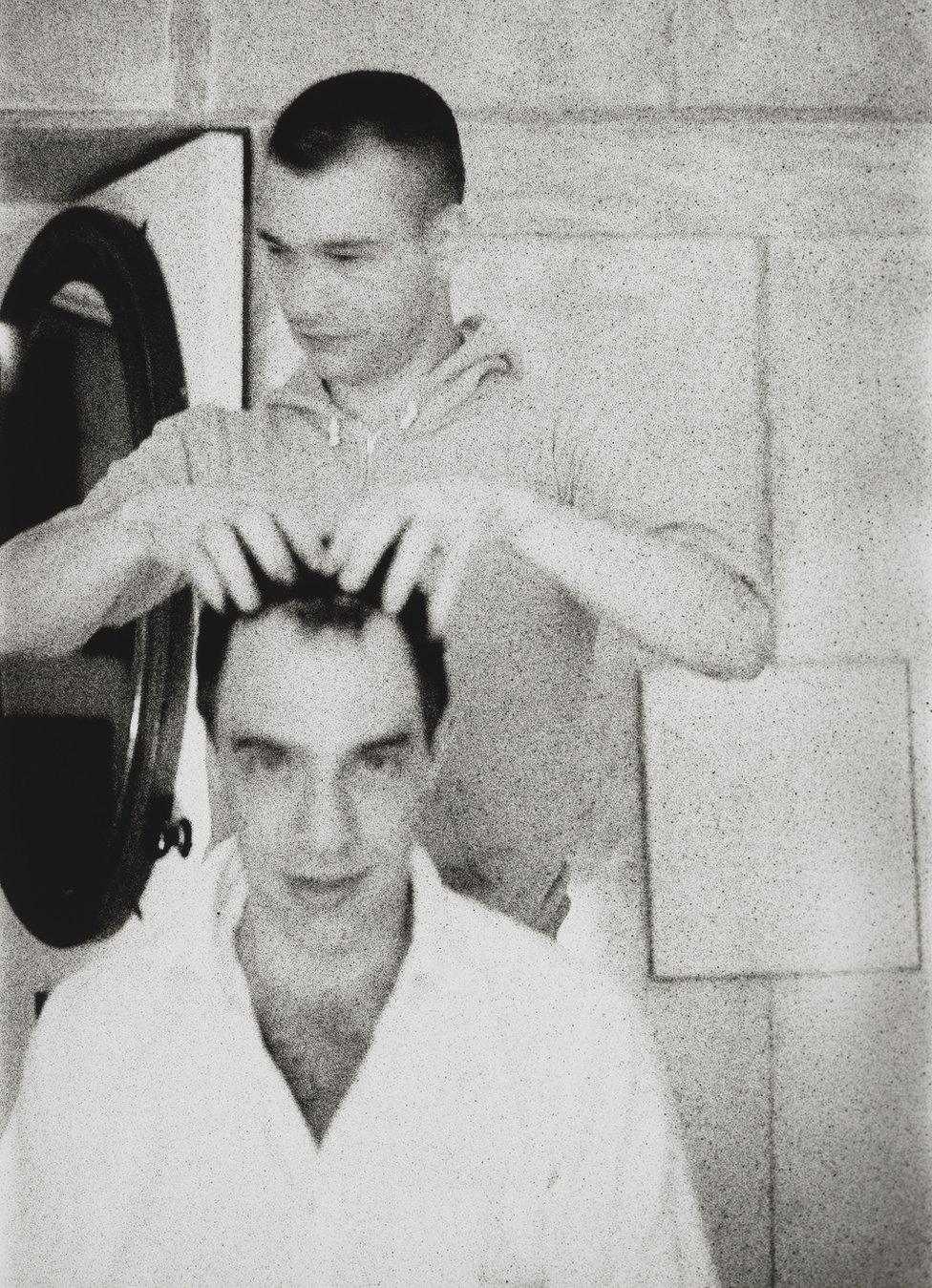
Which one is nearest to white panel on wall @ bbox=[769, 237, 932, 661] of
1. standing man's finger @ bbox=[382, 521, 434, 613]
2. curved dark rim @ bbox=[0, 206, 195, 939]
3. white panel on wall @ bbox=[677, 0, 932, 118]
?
white panel on wall @ bbox=[677, 0, 932, 118]

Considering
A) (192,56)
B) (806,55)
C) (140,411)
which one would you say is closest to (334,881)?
(140,411)

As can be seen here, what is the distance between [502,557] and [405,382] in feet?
→ 0.68

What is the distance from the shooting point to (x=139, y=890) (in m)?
1.25

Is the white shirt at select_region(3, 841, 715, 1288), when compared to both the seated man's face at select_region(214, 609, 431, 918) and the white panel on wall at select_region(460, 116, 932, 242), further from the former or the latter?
the white panel on wall at select_region(460, 116, 932, 242)

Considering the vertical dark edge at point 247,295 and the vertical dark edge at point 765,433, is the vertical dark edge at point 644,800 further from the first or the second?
the vertical dark edge at point 247,295

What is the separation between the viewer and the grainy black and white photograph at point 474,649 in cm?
118

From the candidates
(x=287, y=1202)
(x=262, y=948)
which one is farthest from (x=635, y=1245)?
(x=262, y=948)

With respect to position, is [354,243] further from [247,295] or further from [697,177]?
[697,177]

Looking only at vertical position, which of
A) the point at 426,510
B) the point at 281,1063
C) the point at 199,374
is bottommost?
the point at 281,1063

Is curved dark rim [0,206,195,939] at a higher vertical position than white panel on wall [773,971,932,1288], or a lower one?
higher

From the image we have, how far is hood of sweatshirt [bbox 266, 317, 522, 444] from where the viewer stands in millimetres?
1239

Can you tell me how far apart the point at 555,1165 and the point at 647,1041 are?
0.15 m

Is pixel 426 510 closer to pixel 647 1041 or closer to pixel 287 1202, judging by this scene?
pixel 647 1041

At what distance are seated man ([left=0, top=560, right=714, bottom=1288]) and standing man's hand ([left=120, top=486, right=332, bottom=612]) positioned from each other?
0.03 metres
